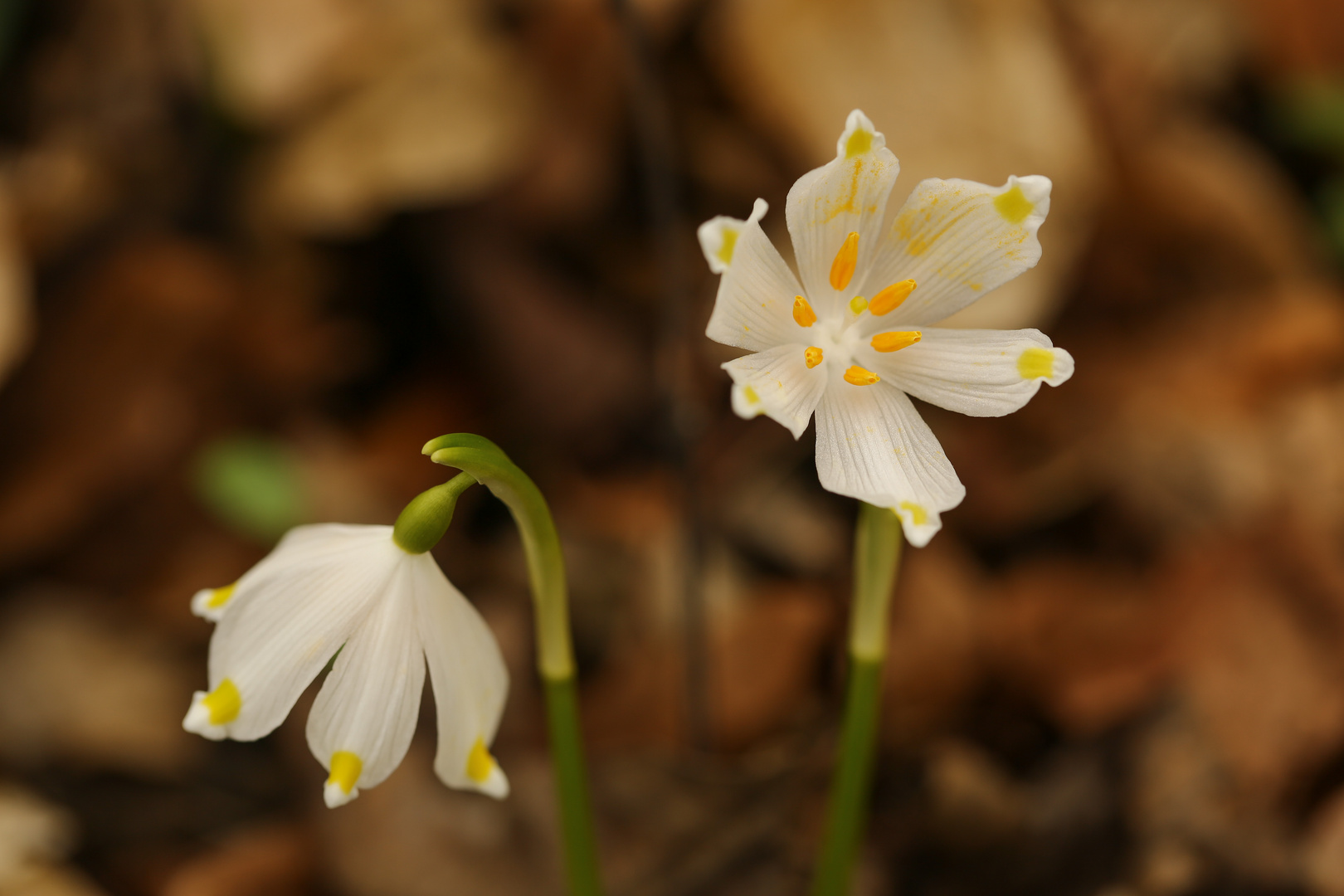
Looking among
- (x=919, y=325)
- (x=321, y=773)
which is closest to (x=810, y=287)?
(x=919, y=325)

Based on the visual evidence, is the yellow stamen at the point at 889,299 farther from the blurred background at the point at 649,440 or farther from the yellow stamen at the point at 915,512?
the blurred background at the point at 649,440

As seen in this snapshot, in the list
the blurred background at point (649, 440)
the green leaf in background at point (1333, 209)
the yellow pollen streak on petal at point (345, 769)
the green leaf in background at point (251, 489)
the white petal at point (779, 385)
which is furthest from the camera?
the green leaf in background at point (1333, 209)

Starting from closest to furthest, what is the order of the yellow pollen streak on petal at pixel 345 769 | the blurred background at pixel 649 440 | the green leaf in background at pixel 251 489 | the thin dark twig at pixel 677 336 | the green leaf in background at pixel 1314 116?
the yellow pollen streak on petal at pixel 345 769 → the blurred background at pixel 649 440 → the thin dark twig at pixel 677 336 → the green leaf in background at pixel 251 489 → the green leaf in background at pixel 1314 116

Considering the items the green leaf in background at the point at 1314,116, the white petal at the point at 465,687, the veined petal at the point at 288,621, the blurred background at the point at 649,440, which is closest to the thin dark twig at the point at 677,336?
the blurred background at the point at 649,440

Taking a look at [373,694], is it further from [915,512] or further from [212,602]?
[915,512]

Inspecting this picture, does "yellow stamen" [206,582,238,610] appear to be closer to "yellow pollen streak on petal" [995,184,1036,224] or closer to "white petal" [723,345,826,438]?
"white petal" [723,345,826,438]
